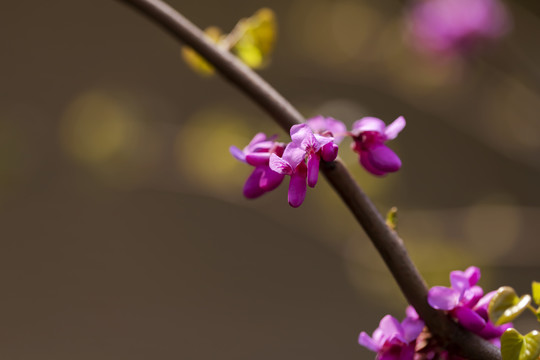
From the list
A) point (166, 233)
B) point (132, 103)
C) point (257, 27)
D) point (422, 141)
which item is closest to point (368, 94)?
point (422, 141)

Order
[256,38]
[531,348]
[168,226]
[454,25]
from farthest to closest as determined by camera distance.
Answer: [168,226] < [454,25] < [256,38] < [531,348]

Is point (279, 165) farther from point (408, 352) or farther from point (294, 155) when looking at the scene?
point (408, 352)

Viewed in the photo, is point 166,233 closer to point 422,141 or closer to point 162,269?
point 162,269

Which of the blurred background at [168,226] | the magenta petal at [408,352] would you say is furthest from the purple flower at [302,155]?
the blurred background at [168,226]

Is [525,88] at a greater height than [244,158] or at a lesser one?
greater

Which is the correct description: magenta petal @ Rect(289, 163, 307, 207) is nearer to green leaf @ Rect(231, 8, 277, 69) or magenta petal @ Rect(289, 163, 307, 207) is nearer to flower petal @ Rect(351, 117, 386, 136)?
flower petal @ Rect(351, 117, 386, 136)

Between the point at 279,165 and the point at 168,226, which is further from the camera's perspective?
the point at 168,226

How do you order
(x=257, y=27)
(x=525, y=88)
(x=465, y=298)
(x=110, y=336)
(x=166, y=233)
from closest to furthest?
(x=465, y=298) → (x=257, y=27) → (x=525, y=88) → (x=110, y=336) → (x=166, y=233)

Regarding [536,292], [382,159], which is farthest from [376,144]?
[536,292]
